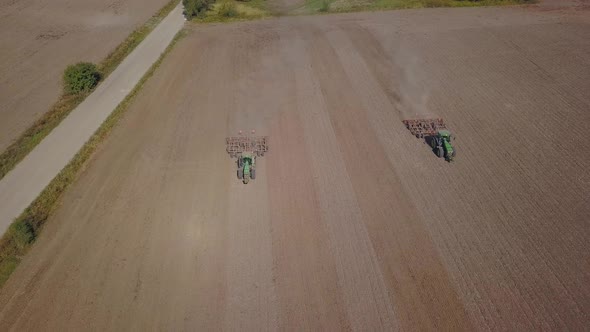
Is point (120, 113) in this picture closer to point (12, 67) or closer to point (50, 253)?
point (50, 253)

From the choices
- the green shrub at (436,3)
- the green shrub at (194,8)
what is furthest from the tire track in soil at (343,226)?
the green shrub at (436,3)

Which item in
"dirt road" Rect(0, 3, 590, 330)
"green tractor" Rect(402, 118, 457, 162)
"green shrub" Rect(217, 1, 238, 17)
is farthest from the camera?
"green shrub" Rect(217, 1, 238, 17)

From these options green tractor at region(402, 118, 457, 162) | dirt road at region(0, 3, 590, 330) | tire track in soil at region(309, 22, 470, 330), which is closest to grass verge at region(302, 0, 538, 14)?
dirt road at region(0, 3, 590, 330)

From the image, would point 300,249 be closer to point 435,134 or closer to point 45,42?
point 435,134

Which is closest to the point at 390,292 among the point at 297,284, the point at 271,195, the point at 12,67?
the point at 297,284

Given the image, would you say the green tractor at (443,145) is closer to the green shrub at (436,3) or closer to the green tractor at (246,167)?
the green tractor at (246,167)

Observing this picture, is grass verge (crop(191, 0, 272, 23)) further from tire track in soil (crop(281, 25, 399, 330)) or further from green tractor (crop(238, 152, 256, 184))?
green tractor (crop(238, 152, 256, 184))

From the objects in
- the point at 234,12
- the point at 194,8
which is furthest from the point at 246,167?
the point at 234,12
